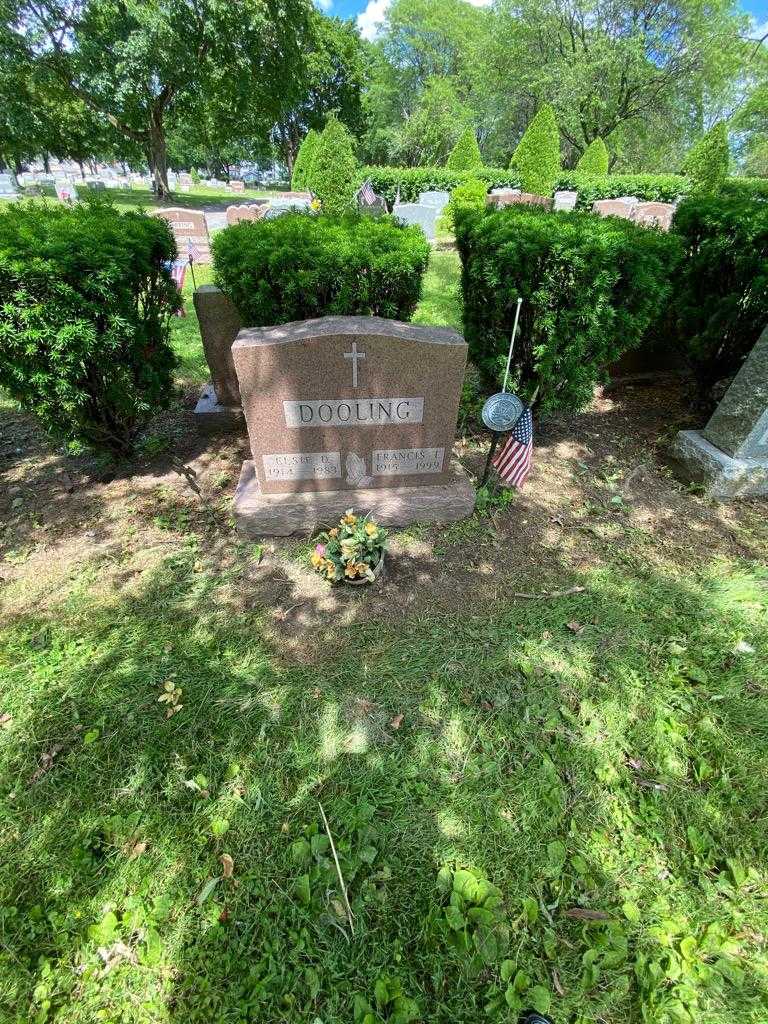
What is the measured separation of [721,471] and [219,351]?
4498mm

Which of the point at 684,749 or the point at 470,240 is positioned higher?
the point at 470,240

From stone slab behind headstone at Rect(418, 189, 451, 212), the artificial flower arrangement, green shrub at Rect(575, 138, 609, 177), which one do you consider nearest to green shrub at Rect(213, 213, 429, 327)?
the artificial flower arrangement

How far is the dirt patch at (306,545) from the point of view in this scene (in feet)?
10.4

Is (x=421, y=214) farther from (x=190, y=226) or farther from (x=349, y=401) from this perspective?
(x=349, y=401)

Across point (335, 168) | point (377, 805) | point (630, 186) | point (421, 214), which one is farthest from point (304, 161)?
point (377, 805)

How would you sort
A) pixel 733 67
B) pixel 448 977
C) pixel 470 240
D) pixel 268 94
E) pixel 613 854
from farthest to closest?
pixel 733 67, pixel 268 94, pixel 470 240, pixel 613 854, pixel 448 977

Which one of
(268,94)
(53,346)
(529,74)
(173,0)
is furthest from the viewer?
(529,74)

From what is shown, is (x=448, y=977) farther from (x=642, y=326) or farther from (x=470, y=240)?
(x=470, y=240)

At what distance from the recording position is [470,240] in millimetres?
4363

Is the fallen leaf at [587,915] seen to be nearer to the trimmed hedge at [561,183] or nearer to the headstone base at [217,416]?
the headstone base at [217,416]

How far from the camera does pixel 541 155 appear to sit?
19.2 metres

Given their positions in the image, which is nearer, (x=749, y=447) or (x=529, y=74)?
Result: (x=749, y=447)

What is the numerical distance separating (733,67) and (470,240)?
125ft

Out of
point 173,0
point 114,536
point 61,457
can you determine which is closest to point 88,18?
point 173,0
